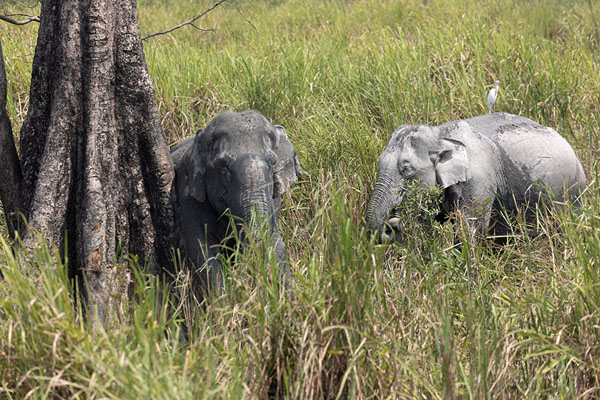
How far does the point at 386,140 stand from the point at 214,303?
106 inches

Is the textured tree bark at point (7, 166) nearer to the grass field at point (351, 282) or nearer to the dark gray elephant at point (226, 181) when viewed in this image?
the grass field at point (351, 282)

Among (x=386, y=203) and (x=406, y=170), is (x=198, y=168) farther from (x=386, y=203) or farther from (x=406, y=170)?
(x=406, y=170)

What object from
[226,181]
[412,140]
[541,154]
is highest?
[226,181]

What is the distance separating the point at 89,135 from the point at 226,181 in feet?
2.29

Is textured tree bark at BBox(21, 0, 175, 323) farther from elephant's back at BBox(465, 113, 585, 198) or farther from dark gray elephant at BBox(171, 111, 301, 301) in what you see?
elephant's back at BBox(465, 113, 585, 198)

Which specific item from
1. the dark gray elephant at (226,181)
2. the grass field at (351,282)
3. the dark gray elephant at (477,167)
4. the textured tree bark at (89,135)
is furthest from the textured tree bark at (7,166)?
the dark gray elephant at (477,167)

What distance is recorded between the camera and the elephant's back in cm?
498

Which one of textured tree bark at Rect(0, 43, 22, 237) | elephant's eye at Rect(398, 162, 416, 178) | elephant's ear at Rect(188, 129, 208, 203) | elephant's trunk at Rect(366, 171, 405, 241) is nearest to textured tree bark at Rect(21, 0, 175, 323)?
textured tree bark at Rect(0, 43, 22, 237)

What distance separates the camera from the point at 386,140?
5.62m

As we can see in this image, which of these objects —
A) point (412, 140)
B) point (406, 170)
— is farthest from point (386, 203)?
point (412, 140)

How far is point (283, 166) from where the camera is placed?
4.12 metres

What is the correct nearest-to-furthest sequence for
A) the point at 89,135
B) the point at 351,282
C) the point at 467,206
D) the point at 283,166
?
the point at 351,282
the point at 89,135
the point at 283,166
the point at 467,206

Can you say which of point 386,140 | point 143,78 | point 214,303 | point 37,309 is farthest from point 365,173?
point 37,309

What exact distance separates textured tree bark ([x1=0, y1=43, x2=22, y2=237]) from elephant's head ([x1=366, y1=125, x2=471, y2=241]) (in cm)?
193
